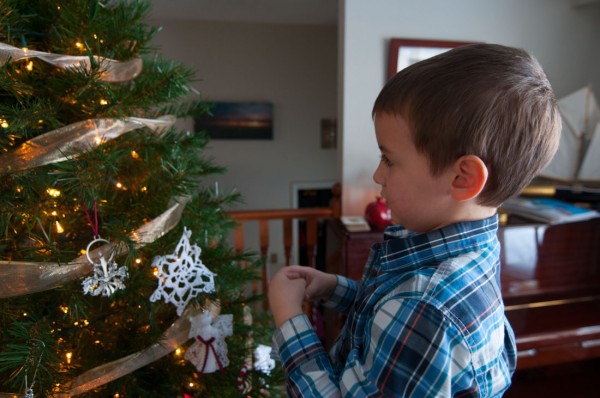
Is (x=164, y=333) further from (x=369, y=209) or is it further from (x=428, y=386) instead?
(x=369, y=209)

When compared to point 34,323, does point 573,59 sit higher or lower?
higher

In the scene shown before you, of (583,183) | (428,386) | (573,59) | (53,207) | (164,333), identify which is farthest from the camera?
(573,59)

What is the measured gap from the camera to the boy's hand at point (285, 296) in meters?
0.54

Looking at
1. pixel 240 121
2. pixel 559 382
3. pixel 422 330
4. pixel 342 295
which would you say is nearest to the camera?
pixel 422 330

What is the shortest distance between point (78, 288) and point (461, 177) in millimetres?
561

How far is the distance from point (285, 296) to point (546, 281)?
1389 millimetres

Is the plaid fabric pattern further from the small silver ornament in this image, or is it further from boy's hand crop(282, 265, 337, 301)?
the small silver ornament

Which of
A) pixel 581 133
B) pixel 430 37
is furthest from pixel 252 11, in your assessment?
pixel 581 133

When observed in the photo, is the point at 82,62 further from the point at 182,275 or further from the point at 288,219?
the point at 288,219

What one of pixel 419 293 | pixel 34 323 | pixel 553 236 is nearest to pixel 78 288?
pixel 34 323

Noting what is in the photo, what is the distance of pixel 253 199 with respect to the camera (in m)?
3.45

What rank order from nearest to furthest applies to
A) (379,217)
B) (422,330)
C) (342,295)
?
(422,330) < (342,295) < (379,217)

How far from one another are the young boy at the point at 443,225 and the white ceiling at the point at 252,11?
2.52 metres

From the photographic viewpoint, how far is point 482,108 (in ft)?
1.40
